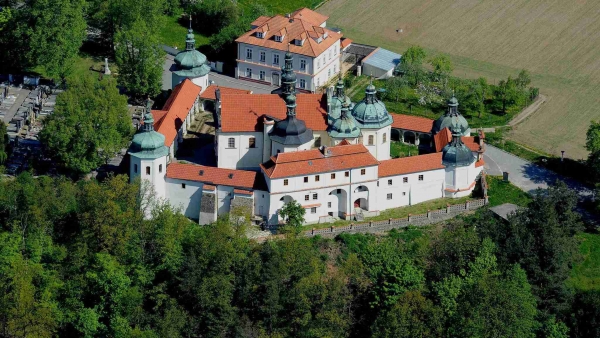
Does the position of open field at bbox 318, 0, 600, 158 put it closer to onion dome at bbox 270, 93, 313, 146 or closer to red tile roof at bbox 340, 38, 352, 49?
red tile roof at bbox 340, 38, 352, 49

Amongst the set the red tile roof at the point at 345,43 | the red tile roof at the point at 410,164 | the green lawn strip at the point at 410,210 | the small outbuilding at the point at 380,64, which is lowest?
the green lawn strip at the point at 410,210

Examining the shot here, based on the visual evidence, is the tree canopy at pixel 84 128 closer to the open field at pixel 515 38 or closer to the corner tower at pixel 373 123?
the corner tower at pixel 373 123

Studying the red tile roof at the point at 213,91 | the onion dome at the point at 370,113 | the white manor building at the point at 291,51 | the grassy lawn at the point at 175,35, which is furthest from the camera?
the grassy lawn at the point at 175,35

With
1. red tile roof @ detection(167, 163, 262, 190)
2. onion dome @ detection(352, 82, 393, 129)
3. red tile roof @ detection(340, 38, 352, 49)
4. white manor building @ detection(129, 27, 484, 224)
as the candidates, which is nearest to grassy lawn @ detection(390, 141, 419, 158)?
white manor building @ detection(129, 27, 484, 224)

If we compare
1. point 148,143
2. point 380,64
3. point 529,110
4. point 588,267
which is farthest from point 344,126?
point 529,110

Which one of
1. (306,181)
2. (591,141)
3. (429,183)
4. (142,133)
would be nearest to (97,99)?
(142,133)

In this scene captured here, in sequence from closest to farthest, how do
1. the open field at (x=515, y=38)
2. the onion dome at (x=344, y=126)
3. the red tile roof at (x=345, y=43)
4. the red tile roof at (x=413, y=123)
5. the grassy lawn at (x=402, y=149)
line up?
the onion dome at (x=344, y=126) < the grassy lawn at (x=402, y=149) < the red tile roof at (x=413, y=123) < the open field at (x=515, y=38) < the red tile roof at (x=345, y=43)

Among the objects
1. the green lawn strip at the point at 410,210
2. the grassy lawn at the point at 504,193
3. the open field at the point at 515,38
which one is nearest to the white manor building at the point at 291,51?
the open field at the point at 515,38
